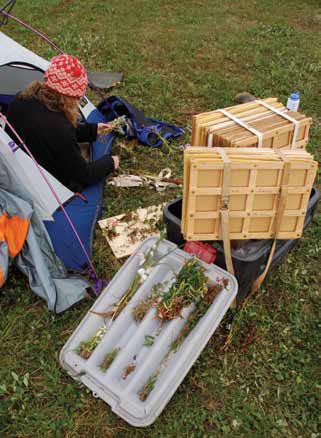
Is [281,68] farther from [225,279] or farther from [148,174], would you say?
[225,279]

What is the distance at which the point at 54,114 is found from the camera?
3.06 m

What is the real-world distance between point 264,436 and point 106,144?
2820 mm

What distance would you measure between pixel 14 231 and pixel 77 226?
0.53m

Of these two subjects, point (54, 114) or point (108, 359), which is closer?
point (108, 359)

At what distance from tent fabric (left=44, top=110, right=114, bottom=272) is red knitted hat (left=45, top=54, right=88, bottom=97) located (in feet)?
2.76

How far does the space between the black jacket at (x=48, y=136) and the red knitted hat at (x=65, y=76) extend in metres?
0.19

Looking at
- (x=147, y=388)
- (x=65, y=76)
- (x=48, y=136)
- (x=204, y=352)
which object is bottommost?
(x=204, y=352)

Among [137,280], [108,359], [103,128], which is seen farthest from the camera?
[103,128]

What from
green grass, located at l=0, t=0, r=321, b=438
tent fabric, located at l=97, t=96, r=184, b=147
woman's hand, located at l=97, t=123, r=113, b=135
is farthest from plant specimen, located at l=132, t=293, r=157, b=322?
tent fabric, located at l=97, t=96, r=184, b=147

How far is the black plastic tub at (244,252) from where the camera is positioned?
8.48 ft

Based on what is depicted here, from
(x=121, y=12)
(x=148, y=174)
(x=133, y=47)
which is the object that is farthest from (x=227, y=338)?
(x=121, y=12)

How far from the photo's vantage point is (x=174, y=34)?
6.84m

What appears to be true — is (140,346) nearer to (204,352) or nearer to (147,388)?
(147,388)

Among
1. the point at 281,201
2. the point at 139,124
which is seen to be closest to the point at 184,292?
the point at 281,201
